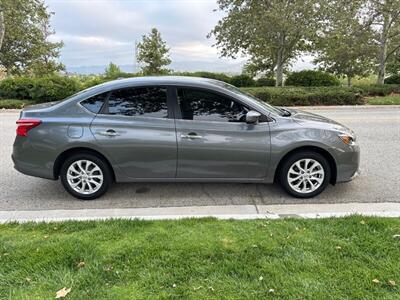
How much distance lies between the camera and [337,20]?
17.0 meters

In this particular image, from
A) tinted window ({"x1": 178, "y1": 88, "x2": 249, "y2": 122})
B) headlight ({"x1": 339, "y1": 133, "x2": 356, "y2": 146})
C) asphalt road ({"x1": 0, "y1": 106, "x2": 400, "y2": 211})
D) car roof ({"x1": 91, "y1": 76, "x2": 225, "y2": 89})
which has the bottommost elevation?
asphalt road ({"x1": 0, "y1": 106, "x2": 400, "y2": 211})

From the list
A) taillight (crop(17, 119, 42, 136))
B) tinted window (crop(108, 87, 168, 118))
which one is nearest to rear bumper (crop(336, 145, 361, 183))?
tinted window (crop(108, 87, 168, 118))

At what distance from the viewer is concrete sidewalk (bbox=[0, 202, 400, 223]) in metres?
3.84

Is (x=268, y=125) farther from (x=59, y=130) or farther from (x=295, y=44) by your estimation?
(x=295, y=44)

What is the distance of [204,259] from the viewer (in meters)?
2.92

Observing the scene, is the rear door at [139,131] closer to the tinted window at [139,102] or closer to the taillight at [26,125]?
the tinted window at [139,102]

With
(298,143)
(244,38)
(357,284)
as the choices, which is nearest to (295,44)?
(244,38)

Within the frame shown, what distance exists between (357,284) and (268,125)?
2208 millimetres

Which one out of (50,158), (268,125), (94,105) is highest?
(94,105)

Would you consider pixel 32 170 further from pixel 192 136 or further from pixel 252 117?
pixel 252 117

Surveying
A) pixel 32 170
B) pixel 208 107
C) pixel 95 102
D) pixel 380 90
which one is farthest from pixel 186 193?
pixel 380 90

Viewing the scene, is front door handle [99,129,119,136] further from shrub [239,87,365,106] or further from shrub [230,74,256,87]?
shrub [230,74,256,87]

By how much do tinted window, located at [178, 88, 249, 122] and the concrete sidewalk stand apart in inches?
43.8

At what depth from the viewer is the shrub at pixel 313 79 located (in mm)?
19172
